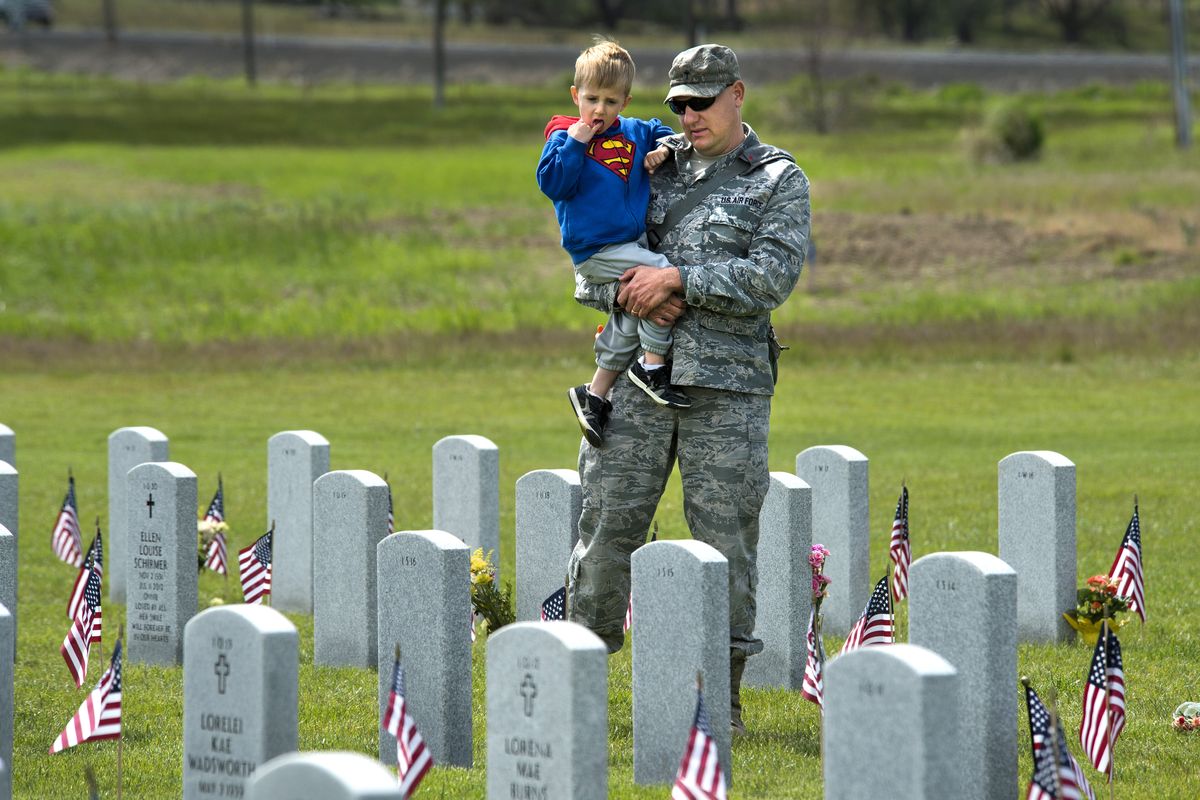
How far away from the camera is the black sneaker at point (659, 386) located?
21.6 ft

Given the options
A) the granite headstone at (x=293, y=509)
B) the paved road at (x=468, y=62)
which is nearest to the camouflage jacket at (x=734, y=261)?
the granite headstone at (x=293, y=509)

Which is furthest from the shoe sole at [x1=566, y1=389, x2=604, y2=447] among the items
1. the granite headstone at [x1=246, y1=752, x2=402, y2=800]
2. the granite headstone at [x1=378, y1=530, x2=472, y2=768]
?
the granite headstone at [x1=246, y1=752, x2=402, y2=800]

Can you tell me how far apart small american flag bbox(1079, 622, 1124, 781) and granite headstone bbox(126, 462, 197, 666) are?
485 centimetres

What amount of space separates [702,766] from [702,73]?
2.77m

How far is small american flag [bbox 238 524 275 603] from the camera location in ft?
32.0

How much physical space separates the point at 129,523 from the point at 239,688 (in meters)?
4.03

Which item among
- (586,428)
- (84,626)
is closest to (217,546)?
(84,626)

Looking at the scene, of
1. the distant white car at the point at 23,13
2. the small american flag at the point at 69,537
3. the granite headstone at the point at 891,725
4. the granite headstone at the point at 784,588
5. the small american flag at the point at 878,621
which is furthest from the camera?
the distant white car at the point at 23,13

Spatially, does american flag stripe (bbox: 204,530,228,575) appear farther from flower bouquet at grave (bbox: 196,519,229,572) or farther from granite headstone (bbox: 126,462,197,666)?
granite headstone (bbox: 126,462,197,666)

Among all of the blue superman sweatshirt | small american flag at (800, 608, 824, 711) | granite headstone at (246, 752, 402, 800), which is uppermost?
the blue superman sweatshirt

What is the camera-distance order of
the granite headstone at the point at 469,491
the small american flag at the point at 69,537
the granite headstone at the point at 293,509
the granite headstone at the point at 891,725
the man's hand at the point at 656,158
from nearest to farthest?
the granite headstone at the point at 891,725
the man's hand at the point at 656,158
the granite headstone at the point at 469,491
the granite headstone at the point at 293,509
the small american flag at the point at 69,537

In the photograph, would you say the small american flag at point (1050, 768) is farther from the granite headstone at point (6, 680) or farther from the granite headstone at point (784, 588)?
the granite headstone at point (6, 680)

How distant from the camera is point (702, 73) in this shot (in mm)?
6559

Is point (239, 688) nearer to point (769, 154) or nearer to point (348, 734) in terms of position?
point (348, 734)
